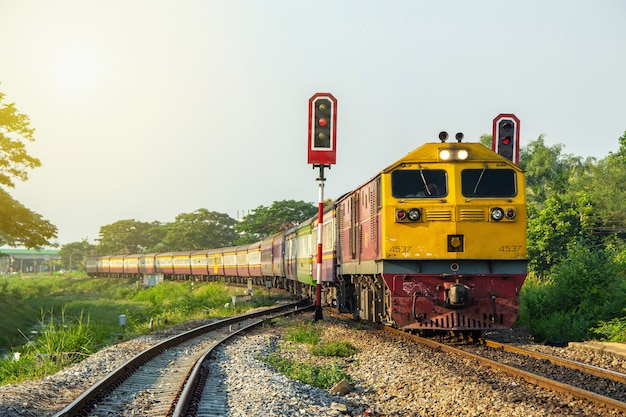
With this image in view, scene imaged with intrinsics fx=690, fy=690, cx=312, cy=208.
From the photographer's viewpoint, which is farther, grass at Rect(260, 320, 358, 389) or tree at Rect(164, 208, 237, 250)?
tree at Rect(164, 208, 237, 250)

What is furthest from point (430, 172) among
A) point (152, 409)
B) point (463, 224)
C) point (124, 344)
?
point (124, 344)

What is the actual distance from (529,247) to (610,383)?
1720 centimetres

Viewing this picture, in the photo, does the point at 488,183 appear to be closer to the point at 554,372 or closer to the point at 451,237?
the point at 451,237

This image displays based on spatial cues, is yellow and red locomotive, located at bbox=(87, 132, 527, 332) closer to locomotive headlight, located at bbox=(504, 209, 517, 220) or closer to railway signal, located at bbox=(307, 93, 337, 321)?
locomotive headlight, located at bbox=(504, 209, 517, 220)

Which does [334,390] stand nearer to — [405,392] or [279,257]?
[405,392]

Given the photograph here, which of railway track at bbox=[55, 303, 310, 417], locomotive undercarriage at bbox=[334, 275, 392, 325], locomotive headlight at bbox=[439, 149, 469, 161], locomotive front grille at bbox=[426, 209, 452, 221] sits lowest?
railway track at bbox=[55, 303, 310, 417]

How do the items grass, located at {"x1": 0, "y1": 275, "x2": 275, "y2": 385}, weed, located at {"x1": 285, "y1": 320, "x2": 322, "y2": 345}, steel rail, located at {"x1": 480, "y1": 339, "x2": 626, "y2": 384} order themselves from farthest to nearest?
weed, located at {"x1": 285, "y1": 320, "x2": 322, "y2": 345}, grass, located at {"x1": 0, "y1": 275, "x2": 275, "y2": 385}, steel rail, located at {"x1": 480, "y1": 339, "x2": 626, "y2": 384}

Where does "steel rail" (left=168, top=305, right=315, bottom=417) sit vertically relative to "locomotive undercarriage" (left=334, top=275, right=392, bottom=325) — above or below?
below

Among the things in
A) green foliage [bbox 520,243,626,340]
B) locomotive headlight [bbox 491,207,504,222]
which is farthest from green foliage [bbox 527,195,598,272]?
locomotive headlight [bbox 491,207,504,222]

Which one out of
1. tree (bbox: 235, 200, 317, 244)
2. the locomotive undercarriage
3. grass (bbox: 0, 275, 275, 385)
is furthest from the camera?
tree (bbox: 235, 200, 317, 244)

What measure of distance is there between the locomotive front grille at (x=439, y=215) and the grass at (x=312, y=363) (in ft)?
9.02

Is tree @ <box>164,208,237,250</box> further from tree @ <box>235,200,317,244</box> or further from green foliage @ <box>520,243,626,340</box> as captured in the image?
green foliage @ <box>520,243,626,340</box>

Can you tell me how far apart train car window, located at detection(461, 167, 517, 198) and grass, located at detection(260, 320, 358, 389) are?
11.6 ft

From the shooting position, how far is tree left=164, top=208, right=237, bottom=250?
90.1m
